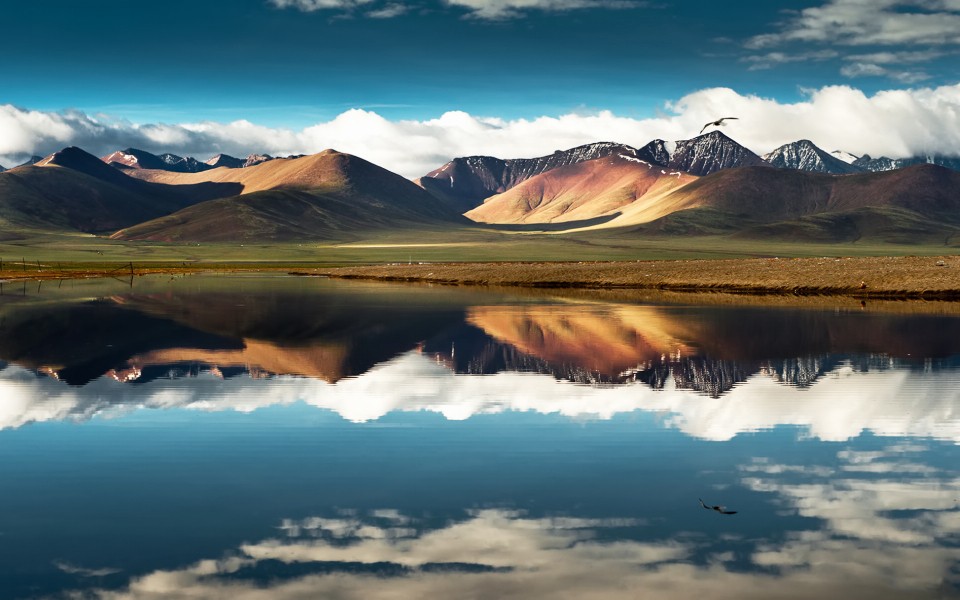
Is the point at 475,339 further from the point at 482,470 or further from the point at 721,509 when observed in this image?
the point at 721,509

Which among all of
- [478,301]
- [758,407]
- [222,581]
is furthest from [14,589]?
[478,301]

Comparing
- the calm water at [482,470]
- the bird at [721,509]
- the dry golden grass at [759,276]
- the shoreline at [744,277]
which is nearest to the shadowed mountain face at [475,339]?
the calm water at [482,470]

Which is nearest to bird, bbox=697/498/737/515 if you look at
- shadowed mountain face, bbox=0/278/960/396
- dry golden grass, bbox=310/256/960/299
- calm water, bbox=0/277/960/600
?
calm water, bbox=0/277/960/600

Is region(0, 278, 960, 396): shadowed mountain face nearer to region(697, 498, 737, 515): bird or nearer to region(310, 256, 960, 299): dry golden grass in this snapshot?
region(697, 498, 737, 515): bird

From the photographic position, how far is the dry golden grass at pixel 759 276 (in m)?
80.8

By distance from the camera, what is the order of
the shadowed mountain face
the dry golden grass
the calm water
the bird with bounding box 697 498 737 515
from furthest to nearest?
the dry golden grass
the shadowed mountain face
the bird with bounding box 697 498 737 515
the calm water

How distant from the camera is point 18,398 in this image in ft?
94.5

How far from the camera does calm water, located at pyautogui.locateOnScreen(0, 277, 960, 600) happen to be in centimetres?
1352

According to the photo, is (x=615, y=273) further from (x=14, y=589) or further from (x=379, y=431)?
(x=14, y=589)

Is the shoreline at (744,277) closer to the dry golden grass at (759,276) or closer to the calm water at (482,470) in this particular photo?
the dry golden grass at (759,276)

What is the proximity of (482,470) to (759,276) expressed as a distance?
256 feet

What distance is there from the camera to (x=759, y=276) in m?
92.4

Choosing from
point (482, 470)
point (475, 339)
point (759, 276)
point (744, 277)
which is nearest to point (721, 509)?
point (482, 470)

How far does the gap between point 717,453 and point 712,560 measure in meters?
7.29
